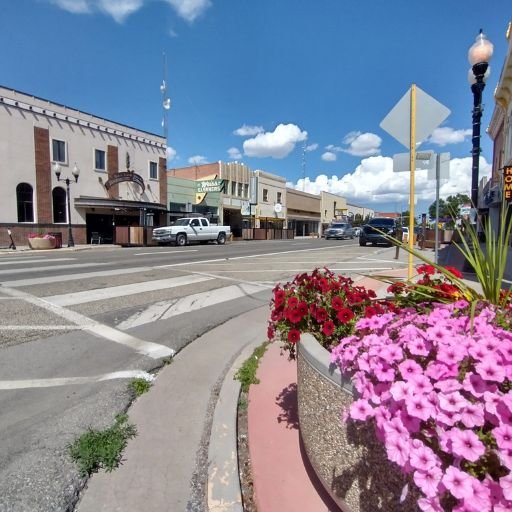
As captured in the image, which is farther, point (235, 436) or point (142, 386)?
→ point (142, 386)

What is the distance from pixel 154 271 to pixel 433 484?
1052 cm

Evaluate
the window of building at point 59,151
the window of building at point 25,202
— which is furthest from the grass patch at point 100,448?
the window of building at point 59,151

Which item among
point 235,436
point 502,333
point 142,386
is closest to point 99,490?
point 235,436

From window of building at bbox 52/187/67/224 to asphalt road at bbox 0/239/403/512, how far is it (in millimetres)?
16999

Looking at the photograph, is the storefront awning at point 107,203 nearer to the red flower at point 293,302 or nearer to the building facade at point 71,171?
the building facade at point 71,171

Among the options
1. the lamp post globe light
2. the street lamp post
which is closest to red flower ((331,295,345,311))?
the lamp post globe light

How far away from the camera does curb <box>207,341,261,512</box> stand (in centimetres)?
217

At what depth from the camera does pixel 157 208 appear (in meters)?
30.4

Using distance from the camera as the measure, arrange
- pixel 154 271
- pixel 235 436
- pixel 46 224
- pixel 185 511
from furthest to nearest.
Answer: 1. pixel 46 224
2. pixel 154 271
3. pixel 235 436
4. pixel 185 511

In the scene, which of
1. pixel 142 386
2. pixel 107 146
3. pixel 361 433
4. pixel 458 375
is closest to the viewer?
pixel 458 375

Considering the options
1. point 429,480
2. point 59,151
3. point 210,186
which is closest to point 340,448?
point 429,480

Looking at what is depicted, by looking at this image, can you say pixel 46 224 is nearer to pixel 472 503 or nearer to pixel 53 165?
pixel 53 165

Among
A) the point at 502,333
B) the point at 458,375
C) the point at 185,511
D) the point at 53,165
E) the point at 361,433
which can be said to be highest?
the point at 53,165

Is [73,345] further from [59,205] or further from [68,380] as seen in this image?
[59,205]
